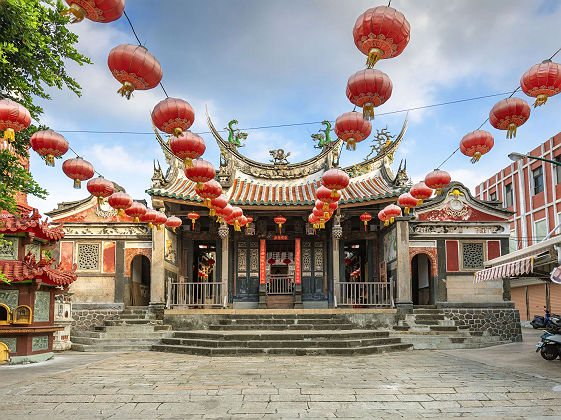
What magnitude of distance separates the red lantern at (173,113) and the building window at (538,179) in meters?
26.9

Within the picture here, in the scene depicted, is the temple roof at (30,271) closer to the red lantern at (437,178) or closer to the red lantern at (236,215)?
the red lantern at (236,215)

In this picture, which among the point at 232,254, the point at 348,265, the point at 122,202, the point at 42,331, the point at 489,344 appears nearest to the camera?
the point at 42,331

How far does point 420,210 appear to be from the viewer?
54.6 feet

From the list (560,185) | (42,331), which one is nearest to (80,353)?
(42,331)

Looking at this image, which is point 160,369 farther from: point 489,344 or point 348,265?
point 348,265

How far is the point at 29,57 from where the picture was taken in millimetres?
7801

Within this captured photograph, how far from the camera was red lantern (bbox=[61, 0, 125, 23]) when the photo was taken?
18.5 feet

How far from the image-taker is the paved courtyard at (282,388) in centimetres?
588

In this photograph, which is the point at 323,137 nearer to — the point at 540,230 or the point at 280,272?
the point at 280,272

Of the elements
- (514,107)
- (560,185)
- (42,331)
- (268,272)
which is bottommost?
(42,331)

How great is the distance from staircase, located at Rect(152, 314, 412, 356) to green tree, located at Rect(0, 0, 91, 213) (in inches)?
228

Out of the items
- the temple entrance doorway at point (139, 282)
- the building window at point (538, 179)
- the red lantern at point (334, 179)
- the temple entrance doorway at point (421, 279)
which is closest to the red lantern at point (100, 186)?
the red lantern at point (334, 179)

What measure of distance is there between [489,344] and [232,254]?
9.00m

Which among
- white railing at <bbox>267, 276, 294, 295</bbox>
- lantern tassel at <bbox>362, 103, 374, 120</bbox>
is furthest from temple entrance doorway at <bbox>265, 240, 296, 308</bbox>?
lantern tassel at <bbox>362, 103, 374, 120</bbox>
